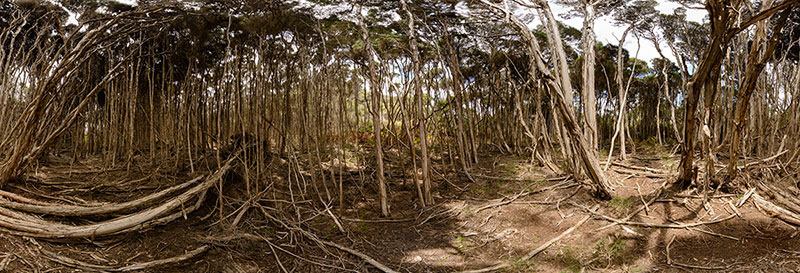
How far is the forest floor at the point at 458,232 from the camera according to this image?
3.19 m

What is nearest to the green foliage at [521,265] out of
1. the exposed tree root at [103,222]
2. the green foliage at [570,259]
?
the green foliage at [570,259]

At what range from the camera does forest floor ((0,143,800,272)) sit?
126 inches

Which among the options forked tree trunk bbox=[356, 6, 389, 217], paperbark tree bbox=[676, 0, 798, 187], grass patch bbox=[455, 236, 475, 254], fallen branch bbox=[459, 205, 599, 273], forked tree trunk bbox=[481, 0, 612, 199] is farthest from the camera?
forked tree trunk bbox=[356, 6, 389, 217]

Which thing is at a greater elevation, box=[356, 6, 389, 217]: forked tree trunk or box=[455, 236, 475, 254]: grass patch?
box=[356, 6, 389, 217]: forked tree trunk

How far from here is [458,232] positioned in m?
4.20

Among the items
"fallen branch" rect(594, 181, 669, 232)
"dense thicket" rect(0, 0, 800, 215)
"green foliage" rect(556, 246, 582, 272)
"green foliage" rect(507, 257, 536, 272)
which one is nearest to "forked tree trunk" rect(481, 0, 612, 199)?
"dense thicket" rect(0, 0, 800, 215)

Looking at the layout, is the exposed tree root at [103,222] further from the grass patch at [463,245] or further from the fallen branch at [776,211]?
the fallen branch at [776,211]

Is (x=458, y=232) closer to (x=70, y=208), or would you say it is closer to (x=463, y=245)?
(x=463, y=245)

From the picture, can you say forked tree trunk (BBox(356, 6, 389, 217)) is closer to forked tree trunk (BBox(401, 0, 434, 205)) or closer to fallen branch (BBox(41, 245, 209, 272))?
forked tree trunk (BBox(401, 0, 434, 205))

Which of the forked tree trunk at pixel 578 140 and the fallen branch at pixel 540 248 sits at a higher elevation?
the forked tree trunk at pixel 578 140

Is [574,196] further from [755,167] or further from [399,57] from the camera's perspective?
[399,57]

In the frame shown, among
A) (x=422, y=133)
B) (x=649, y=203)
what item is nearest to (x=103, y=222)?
(x=422, y=133)

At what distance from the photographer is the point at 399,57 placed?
706 centimetres

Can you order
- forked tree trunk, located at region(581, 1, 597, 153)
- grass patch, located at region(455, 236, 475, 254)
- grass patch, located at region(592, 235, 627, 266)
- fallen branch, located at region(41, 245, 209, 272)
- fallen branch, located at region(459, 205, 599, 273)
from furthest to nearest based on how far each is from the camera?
forked tree trunk, located at region(581, 1, 597, 153), grass patch, located at region(455, 236, 475, 254), fallen branch, located at region(459, 205, 599, 273), grass patch, located at region(592, 235, 627, 266), fallen branch, located at region(41, 245, 209, 272)
